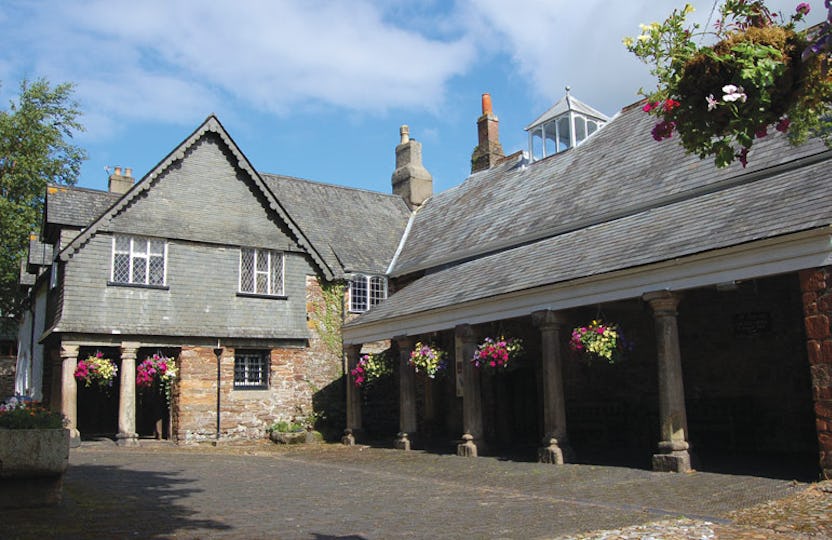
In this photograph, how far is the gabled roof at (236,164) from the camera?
68.7 feet

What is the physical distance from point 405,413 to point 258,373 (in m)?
5.83

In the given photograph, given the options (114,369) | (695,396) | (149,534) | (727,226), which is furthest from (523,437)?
Answer: (149,534)

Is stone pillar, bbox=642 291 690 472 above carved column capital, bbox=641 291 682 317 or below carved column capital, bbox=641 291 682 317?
below

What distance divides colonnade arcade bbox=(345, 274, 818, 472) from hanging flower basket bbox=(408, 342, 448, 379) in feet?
1.57

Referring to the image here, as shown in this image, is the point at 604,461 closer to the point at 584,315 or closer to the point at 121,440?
the point at 584,315

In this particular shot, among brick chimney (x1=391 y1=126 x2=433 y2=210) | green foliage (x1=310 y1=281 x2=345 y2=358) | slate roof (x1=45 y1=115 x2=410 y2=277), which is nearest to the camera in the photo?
slate roof (x1=45 y1=115 x2=410 y2=277)

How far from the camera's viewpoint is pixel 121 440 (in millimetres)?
20344

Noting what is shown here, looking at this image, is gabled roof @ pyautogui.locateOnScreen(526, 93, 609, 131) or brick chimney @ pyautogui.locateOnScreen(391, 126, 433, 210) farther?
brick chimney @ pyautogui.locateOnScreen(391, 126, 433, 210)

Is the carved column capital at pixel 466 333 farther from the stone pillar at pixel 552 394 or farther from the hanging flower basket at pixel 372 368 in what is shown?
the hanging flower basket at pixel 372 368

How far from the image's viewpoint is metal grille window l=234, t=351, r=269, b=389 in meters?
22.8

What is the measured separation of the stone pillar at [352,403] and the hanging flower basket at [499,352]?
236 inches

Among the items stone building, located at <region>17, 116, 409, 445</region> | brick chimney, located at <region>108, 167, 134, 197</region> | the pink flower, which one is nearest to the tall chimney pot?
brick chimney, located at <region>108, 167, 134, 197</region>

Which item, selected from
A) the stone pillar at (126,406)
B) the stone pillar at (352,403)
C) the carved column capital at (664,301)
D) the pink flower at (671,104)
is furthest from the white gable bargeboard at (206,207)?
the pink flower at (671,104)

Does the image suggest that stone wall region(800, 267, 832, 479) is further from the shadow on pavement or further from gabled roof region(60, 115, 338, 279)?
gabled roof region(60, 115, 338, 279)
